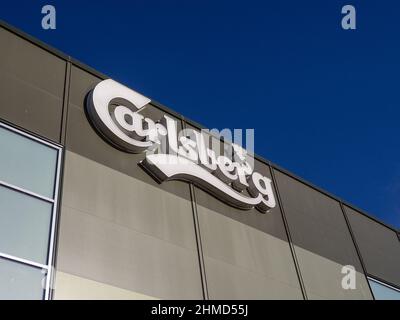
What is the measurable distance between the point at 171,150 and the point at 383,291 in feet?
29.5

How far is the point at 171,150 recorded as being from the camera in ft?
44.9

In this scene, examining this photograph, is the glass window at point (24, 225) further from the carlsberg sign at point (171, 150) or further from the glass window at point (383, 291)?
the glass window at point (383, 291)

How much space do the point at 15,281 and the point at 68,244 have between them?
4.36 ft

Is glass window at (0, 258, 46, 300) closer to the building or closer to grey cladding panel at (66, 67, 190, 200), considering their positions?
the building

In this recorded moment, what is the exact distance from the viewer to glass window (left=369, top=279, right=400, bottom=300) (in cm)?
1709

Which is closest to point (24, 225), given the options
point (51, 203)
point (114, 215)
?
point (51, 203)

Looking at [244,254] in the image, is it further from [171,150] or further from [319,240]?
[319,240]

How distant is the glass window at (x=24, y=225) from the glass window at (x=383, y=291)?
11408mm

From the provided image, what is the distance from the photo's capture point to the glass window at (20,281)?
864cm

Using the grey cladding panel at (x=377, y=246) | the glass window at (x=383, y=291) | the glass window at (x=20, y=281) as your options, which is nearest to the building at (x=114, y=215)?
the glass window at (x=20, y=281)

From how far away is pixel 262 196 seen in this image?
15477 mm

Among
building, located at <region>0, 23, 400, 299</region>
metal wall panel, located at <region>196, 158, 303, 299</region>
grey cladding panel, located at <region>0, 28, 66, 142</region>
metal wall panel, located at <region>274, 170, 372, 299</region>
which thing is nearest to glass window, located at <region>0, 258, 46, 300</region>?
building, located at <region>0, 23, 400, 299</region>

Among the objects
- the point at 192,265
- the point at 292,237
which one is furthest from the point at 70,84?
the point at 292,237

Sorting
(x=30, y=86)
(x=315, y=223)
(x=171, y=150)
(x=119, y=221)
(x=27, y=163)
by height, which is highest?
(x=30, y=86)
